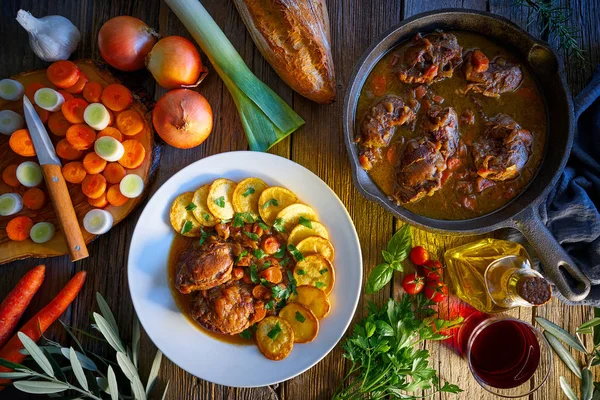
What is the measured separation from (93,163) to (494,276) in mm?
2886

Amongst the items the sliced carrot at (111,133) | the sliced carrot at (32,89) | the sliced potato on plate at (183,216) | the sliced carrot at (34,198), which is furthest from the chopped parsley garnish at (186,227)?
the sliced carrot at (32,89)

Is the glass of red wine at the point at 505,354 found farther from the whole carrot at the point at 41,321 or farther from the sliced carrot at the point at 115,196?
the whole carrot at the point at 41,321

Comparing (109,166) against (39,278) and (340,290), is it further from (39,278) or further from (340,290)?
(340,290)

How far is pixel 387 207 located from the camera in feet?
9.27

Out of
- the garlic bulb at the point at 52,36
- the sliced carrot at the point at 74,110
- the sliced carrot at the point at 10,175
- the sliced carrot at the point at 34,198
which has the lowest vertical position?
the sliced carrot at the point at 34,198

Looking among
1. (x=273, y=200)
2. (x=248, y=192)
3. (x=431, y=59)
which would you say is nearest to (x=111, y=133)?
(x=248, y=192)

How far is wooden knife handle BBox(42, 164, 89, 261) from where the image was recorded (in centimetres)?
319

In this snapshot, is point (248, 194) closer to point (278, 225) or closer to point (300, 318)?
point (278, 225)

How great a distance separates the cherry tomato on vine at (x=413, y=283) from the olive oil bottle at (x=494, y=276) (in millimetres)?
250

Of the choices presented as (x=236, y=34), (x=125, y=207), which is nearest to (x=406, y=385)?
(x=125, y=207)

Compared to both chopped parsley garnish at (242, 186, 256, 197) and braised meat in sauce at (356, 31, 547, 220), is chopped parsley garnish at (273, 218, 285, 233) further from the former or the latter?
Answer: braised meat in sauce at (356, 31, 547, 220)

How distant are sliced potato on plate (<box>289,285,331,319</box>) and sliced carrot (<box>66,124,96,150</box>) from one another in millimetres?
1840

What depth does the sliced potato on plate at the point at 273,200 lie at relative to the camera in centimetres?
318

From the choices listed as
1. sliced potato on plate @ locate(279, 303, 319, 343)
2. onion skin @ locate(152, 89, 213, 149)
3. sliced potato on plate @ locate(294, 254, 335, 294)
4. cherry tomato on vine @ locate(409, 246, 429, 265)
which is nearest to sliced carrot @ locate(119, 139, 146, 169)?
onion skin @ locate(152, 89, 213, 149)
